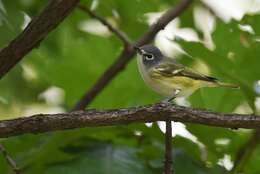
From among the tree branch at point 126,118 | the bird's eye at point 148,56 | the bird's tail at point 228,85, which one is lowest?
the tree branch at point 126,118

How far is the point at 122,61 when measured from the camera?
1959mm

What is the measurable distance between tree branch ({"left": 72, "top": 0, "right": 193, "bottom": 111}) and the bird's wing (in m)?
0.12

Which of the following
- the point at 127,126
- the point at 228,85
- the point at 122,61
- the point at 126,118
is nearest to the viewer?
the point at 126,118

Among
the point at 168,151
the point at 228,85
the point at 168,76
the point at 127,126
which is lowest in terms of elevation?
the point at 168,151

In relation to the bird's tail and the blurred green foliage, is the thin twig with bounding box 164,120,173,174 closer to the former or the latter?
the blurred green foliage

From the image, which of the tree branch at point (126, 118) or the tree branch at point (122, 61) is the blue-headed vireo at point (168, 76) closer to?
the tree branch at point (122, 61)

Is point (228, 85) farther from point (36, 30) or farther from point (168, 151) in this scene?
point (36, 30)

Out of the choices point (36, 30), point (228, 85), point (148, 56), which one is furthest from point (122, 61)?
point (36, 30)

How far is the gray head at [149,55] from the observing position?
188 centimetres

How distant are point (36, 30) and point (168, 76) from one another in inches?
27.0

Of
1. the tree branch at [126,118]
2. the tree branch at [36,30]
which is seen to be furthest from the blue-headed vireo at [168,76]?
the tree branch at [36,30]

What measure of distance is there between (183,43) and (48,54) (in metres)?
0.72

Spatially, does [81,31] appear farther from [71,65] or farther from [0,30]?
[0,30]

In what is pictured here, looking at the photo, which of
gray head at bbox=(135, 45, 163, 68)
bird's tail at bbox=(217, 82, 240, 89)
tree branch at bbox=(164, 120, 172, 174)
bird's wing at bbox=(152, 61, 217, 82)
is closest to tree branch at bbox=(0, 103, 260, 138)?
tree branch at bbox=(164, 120, 172, 174)
